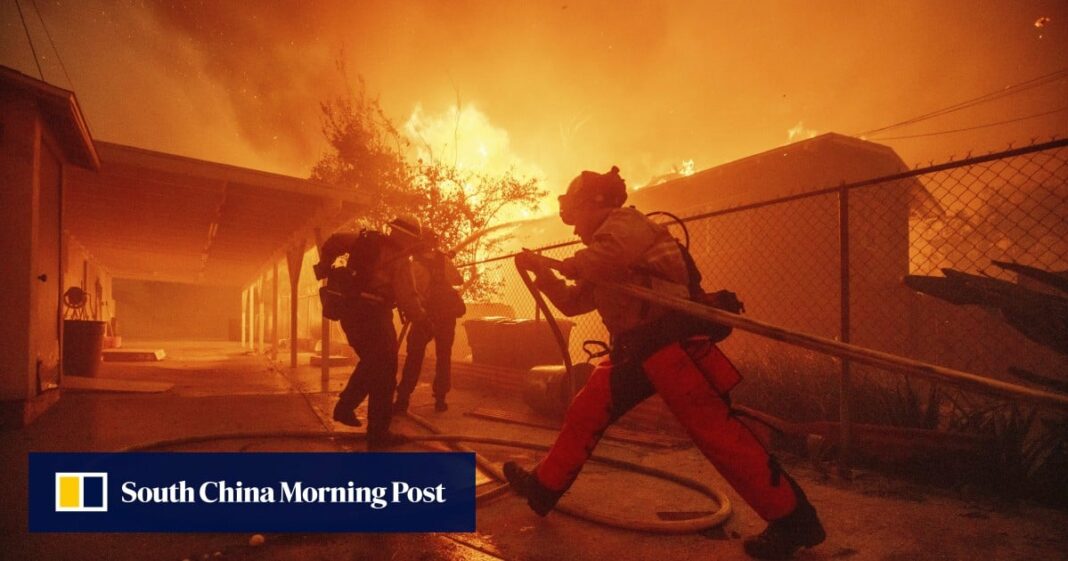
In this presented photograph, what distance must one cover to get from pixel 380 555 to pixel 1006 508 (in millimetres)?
3462

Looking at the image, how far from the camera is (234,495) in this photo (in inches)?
109

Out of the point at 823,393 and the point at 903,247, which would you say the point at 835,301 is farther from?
the point at 823,393

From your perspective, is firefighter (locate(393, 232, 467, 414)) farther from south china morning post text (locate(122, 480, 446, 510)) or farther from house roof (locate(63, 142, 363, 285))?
house roof (locate(63, 142, 363, 285))

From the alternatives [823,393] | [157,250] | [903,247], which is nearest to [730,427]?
[823,393]

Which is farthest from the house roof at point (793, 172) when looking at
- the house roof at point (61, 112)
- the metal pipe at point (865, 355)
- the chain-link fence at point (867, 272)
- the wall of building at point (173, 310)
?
the wall of building at point (173, 310)

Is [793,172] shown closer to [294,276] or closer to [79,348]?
[294,276]

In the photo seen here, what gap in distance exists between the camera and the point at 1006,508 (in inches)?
118

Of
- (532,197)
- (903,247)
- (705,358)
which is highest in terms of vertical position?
(532,197)

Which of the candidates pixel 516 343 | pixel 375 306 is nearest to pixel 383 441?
pixel 375 306

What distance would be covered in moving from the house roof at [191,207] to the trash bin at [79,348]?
240 cm

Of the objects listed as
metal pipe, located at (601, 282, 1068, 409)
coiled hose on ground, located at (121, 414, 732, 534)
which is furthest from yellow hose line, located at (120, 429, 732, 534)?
metal pipe, located at (601, 282, 1068, 409)

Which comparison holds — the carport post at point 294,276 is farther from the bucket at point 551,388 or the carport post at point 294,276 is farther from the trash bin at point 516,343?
the bucket at point 551,388

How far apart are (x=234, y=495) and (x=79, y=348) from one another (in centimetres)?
804

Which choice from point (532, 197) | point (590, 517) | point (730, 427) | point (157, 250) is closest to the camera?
point (730, 427)
